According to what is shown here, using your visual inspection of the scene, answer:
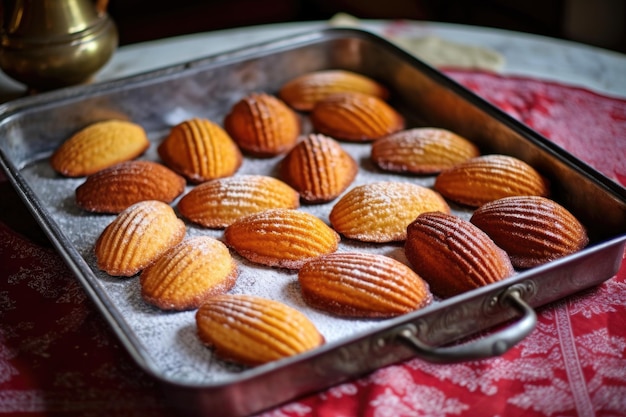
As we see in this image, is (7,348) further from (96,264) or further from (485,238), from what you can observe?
(485,238)

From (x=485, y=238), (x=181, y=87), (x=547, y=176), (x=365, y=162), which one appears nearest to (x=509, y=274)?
(x=485, y=238)

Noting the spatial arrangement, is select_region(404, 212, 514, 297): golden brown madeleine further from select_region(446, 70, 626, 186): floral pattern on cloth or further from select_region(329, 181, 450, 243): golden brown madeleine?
select_region(446, 70, 626, 186): floral pattern on cloth

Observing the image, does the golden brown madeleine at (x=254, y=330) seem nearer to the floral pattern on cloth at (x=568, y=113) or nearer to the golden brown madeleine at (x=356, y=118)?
the golden brown madeleine at (x=356, y=118)

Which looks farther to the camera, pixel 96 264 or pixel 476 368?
pixel 96 264

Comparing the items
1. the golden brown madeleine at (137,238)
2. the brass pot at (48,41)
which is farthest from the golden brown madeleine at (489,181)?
the brass pot at (48,41)

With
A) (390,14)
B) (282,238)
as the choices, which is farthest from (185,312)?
(390,14)
